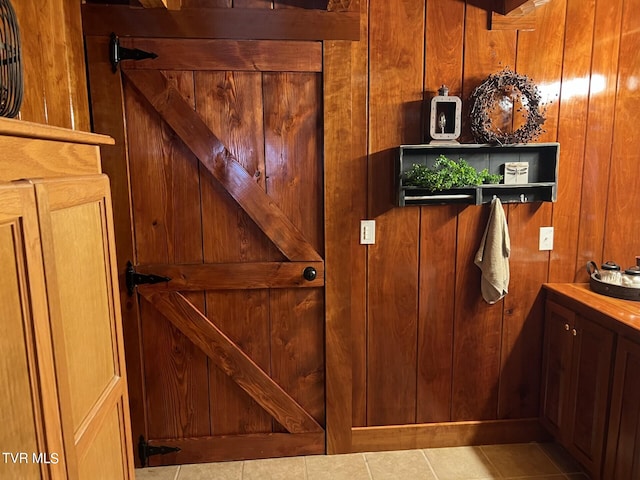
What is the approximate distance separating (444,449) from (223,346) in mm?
1328

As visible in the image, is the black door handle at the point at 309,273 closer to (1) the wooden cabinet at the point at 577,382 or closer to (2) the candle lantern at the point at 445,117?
(2) the candle lantern at the point at 445,117

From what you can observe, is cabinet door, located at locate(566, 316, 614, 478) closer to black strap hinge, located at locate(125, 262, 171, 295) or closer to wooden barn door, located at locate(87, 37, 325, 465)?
wooden barn door, located at locate(87, 37, 325, 465)

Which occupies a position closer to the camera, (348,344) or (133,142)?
(133,142)

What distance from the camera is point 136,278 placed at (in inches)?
81.7

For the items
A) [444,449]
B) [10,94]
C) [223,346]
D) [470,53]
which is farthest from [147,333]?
[470,53]

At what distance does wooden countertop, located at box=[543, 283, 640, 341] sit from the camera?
1.74 m

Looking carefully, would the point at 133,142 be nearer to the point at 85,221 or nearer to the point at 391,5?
the point at 85,221

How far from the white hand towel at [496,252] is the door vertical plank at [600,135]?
48 cm

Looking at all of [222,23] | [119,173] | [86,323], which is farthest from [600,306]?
[119,173]

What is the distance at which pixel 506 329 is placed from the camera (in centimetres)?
230

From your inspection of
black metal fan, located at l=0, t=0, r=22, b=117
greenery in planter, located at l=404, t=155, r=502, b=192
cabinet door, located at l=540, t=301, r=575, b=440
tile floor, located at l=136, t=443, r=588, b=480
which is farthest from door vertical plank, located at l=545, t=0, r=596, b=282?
black metal fan, located at l=0, t=0, r=22, b=117

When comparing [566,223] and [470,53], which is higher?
[470,53]

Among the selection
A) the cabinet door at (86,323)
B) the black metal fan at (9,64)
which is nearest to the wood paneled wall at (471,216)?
the cabinet door at (86,323)

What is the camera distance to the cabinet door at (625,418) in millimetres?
1687
